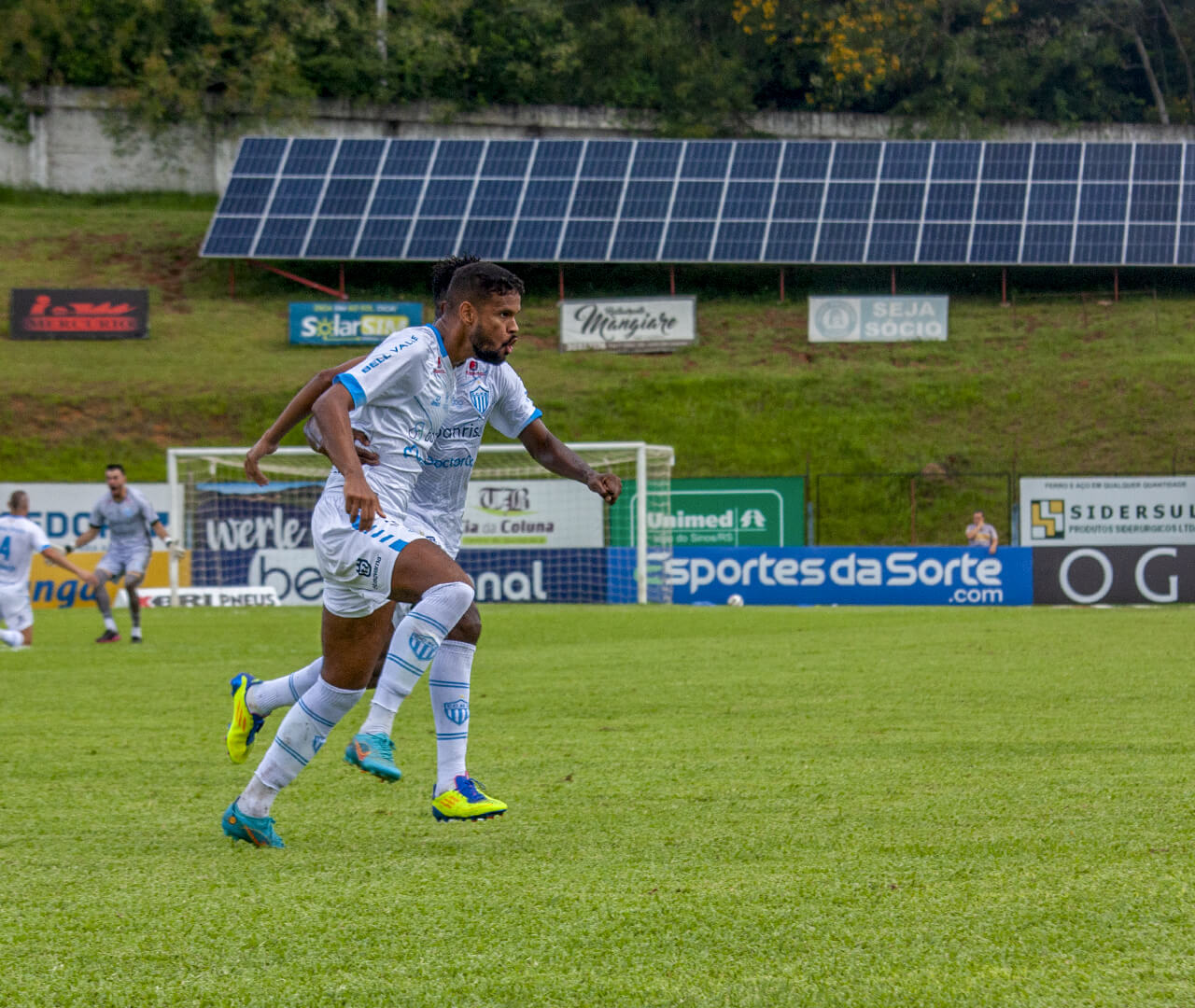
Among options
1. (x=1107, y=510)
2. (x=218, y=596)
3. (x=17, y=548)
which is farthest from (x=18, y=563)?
(x=1107, y=510)

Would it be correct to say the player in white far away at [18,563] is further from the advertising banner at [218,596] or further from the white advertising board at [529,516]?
the white advertising board at [529,516]

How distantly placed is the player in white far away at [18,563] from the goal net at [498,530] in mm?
8858

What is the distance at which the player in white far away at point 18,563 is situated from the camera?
1519 centimetres

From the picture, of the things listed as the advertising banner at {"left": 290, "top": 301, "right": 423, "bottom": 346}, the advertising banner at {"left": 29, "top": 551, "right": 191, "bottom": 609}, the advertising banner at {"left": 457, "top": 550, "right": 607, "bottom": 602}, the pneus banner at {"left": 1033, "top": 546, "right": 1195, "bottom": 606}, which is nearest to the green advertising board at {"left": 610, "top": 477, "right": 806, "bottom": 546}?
the advertising banner at {"left": 457, "top": 550, "right": 607, "bottom": 602}

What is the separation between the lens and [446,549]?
6070mm

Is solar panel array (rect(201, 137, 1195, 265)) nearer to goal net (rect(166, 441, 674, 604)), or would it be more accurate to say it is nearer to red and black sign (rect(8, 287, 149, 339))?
red and black sign (rect(8, 287, 149, 339))

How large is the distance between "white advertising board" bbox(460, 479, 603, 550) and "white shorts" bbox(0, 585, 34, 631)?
38.0ft

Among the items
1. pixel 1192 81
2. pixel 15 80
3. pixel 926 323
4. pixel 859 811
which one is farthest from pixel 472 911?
pixel 1192 81

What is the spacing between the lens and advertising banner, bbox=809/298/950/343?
130 ft

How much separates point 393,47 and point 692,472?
28.9 m

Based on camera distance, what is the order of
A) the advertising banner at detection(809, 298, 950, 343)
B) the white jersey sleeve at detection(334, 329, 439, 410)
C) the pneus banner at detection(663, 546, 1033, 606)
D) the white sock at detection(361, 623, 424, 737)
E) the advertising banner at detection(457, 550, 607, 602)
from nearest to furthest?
the white jersey sleeve at detection(334, 329, 439, 410)
the white sock at detection(361, 623, 424, 737)
the pneus banner at detection(663, 546, 1033, 606)
the advertising banner at detection(457, 550, 607, 602)
the advertising banner at detection(809, 298, 950, 343)

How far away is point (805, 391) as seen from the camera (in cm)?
3734

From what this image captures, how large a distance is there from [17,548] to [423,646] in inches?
460

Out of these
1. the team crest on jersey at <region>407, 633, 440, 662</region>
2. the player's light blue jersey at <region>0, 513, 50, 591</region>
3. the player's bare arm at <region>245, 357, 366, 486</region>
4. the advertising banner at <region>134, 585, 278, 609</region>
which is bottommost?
the advertising banner at <region>134, 585, 278, 609</region>
